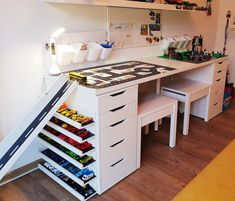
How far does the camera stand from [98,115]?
161 cm

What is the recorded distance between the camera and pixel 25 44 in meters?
1.81

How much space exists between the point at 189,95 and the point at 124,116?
1.02 m

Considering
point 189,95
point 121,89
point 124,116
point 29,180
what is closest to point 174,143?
point 189,95

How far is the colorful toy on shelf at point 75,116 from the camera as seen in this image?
1.62 metres

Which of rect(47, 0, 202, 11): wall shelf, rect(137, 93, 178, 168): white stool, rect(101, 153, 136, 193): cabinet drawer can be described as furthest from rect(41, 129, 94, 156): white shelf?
rect(47, 0, 202, 11): wall shelf

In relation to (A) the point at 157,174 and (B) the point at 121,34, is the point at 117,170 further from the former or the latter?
(B) the point at 121,34

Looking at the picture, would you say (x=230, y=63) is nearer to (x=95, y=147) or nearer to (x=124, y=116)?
(x=124, y=116)

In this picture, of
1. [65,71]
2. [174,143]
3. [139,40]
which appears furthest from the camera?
[139,40]

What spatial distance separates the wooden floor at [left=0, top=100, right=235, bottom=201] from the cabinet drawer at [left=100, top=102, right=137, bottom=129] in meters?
0.52

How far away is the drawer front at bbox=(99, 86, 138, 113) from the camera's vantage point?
1623 mm

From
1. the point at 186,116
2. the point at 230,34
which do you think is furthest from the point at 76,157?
the point at 230,34

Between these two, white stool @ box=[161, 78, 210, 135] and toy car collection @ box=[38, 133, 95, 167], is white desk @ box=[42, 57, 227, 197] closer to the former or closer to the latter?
toy car collection @ box=[38, 133, 95, 167]

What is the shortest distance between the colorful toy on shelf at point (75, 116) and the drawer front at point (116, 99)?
0.37ft

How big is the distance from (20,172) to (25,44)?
1.02m
